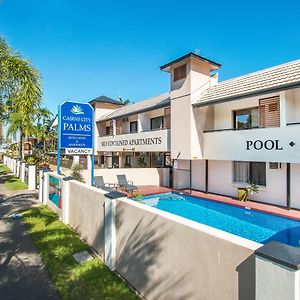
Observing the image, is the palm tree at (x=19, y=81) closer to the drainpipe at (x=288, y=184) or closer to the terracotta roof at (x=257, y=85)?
the terracotta roof at (x=257, y=85)

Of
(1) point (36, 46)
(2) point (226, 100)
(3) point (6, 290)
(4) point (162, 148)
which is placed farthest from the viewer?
(4) point (162, 148)

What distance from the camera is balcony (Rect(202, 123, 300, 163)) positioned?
11570 millimetres

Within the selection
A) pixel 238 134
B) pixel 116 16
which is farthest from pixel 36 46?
pixel 238 134

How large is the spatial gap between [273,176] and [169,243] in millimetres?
12142

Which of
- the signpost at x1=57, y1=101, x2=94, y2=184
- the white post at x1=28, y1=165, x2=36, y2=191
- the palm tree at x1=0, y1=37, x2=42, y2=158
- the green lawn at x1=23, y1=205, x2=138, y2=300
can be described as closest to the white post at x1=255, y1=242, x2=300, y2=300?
the green lawn at x1=23, y1=205, x2=138, y2=300

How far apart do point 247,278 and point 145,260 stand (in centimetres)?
222

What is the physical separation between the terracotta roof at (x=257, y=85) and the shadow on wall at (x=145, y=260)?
10492 mm

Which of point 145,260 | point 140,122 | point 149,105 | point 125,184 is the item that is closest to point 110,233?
point 145,260

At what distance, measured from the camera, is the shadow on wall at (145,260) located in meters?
3.99

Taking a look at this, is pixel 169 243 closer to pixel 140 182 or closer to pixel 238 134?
pixel 238 134

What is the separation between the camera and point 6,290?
4754 millimetres

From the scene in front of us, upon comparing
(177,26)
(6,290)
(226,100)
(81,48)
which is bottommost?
(6,290)

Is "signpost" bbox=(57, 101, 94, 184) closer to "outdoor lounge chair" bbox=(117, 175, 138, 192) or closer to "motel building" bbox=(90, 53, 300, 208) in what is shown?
"outdoor lounge chair" bbox=(117, 175, 138, 192)

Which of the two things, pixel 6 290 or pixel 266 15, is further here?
pixel 266 15
